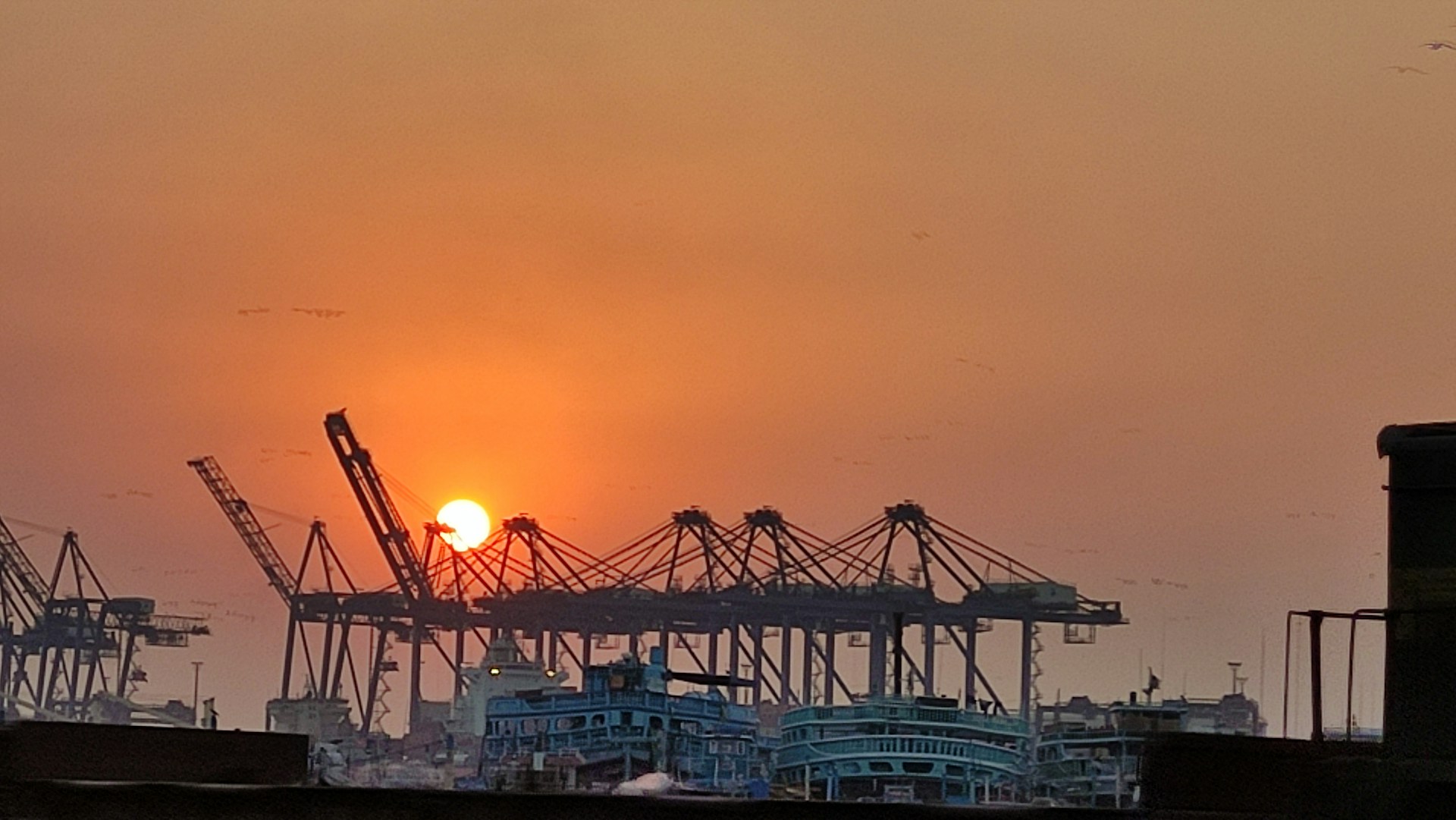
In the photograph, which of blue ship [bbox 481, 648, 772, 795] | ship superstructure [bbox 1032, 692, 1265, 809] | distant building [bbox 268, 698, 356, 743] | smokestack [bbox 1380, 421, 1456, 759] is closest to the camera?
smokestack [bbox 1380, 421, 1456, 759]

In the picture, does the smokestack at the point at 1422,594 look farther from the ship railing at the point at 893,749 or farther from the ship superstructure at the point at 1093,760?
the ship railing at the point at 893,749

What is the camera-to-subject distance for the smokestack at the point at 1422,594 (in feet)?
35.6

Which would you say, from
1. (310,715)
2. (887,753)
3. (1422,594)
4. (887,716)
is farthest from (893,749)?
(1422,594)

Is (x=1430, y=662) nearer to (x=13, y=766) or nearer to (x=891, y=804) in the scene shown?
(x=891, y=804)

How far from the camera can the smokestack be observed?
10.8 metres

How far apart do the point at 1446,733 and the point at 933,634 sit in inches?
4020

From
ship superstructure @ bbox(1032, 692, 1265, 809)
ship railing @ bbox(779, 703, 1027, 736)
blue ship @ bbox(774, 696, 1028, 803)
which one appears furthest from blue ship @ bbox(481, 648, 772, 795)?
ship superstructure @ bbox(1032, 692, 1265, 809)

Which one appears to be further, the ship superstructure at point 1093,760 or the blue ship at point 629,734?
the blue ship at point 629,734

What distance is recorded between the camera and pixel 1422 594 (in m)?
11.0

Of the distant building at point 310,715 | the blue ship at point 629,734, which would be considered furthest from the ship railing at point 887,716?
the distant building at point 310,715

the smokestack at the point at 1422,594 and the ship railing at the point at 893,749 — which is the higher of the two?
the smokestack at the point at 1422,594

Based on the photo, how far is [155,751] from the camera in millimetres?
14461

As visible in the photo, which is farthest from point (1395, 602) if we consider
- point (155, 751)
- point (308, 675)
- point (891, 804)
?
point (308, 675)

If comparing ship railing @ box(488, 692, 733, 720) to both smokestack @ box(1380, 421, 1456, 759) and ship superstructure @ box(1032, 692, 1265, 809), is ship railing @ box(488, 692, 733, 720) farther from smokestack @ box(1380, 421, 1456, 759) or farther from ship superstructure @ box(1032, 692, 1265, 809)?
smokestack @ box(1380, 421, 1456, 759)
